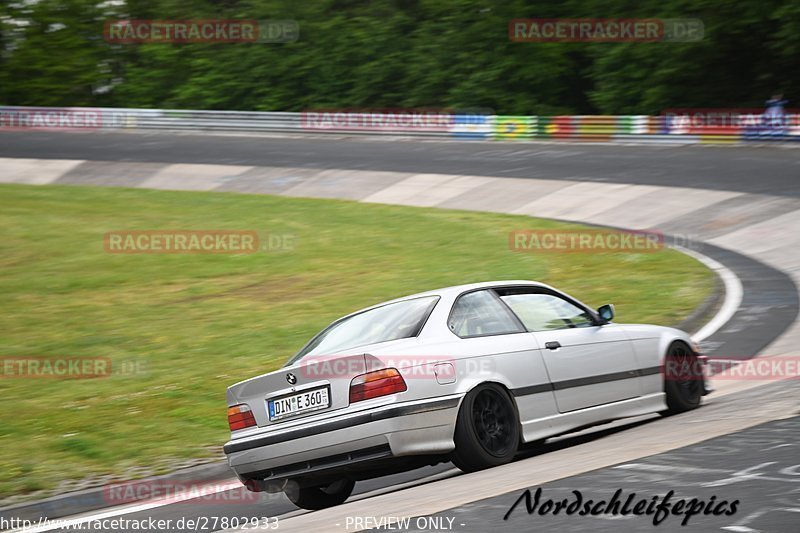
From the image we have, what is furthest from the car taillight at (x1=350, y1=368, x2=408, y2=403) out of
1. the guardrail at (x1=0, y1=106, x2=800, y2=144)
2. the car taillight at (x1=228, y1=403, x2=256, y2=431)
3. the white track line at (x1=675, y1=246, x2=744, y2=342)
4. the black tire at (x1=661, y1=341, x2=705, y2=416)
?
the guardrail at (x1=0, y1=106, x2=800, y2=144)

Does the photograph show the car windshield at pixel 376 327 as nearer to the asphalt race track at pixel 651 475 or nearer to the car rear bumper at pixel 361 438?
the car rear bumper at pixel 361 438

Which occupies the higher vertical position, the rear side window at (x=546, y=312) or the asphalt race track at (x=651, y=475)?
the rear side window at (x=546, y=312)

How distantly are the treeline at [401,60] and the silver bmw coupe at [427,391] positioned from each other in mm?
33663

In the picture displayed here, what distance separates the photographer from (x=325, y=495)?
23.3ft

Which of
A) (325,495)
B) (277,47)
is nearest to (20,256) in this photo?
(325,495)

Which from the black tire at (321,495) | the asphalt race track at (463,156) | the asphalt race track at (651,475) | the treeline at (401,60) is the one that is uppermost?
the treeline at (401,60)

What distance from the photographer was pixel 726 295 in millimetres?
14484

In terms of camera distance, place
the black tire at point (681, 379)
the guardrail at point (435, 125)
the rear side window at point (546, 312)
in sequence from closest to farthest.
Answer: the rear side window at point (546, 312) → the black tire at point (681, 379) → the guardrail at point (435, 125)

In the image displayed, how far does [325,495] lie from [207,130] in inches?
1426

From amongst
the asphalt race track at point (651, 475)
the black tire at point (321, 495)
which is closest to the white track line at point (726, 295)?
the asphalt race track at point (651, 475)

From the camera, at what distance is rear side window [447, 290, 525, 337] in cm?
701

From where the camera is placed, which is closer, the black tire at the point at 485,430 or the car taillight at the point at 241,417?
the black tire at the point at 485,430

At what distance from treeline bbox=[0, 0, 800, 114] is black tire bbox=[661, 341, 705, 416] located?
3233 centimetres

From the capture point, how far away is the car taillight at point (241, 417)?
22.4 ft
